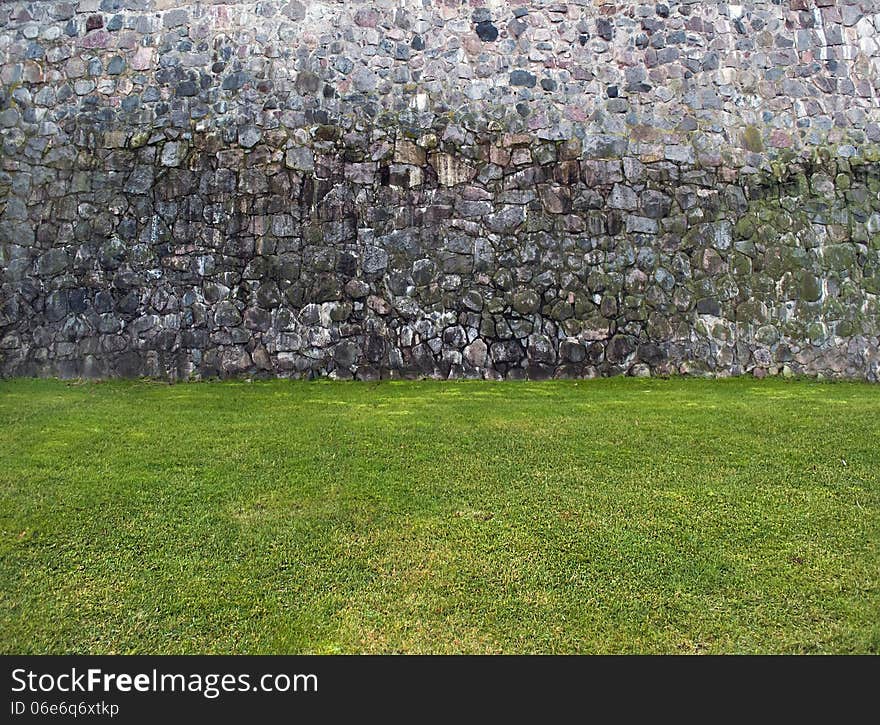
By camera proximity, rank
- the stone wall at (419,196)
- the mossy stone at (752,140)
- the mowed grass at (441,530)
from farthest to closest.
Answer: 1. the mossy stone at (752,140)
2. the stone wall at (419,196)
3. the mowed grass at (441,530)

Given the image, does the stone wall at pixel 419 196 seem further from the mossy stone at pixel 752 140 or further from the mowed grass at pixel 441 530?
the mowed grass at pixel 441 530

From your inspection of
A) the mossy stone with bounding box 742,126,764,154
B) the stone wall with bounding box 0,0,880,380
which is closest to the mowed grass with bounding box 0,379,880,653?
the stone wall with bounding box 0,0,880,380

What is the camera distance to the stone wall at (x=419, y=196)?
8.55m

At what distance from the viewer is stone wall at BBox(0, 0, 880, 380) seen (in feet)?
28.0

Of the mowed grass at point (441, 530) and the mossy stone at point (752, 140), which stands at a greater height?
the mossy stone at point (752, 140)

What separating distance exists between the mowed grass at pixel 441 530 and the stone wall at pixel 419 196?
1862 mm

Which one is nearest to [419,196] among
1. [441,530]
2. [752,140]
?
[752,140]

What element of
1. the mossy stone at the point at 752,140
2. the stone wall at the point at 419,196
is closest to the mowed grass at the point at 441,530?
the stone wall at the point at 419,196

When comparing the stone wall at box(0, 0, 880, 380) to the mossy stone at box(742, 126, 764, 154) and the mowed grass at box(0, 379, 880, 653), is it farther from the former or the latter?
the mowed grass at box(0, 379, 880, 653)

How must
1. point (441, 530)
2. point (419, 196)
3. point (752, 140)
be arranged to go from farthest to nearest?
point (752, 140) < point (419, 196) < point (441, 530)

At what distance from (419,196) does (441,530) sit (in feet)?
17.1

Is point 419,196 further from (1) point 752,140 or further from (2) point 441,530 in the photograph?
(2) point 441,530

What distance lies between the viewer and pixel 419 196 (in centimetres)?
864

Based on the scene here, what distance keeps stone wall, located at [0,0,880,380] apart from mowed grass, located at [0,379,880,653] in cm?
186
